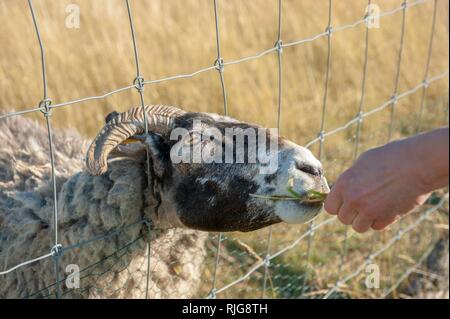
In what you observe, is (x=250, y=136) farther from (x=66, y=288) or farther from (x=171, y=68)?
(x=171, y=68)

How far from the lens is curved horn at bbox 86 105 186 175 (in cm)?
239

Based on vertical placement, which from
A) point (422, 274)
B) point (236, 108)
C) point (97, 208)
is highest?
point (97, 208)

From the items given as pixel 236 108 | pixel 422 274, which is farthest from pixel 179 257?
pixel 236 108

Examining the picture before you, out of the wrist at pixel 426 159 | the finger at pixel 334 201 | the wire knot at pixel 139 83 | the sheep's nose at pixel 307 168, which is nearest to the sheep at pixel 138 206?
the sheep's nose at pixel 307 168

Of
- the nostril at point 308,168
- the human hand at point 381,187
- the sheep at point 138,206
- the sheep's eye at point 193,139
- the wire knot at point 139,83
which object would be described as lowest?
the sheep at point 138,206

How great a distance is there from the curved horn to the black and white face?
5cm

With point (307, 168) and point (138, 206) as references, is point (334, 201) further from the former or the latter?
point (138, 206)

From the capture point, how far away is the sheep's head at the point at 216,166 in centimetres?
238

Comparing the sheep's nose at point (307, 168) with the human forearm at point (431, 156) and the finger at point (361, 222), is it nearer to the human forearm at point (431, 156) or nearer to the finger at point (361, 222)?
the finger at point (361, 222)

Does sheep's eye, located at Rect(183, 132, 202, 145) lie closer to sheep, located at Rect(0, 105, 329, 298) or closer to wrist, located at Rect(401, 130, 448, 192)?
sheep, located at Rect(0, 105, 329, 298)

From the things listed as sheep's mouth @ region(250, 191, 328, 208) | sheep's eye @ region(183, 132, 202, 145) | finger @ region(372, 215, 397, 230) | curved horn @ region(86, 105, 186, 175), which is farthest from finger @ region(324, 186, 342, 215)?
curved horn @ region(86, 105, 186, 175)

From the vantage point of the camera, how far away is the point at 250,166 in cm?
246
